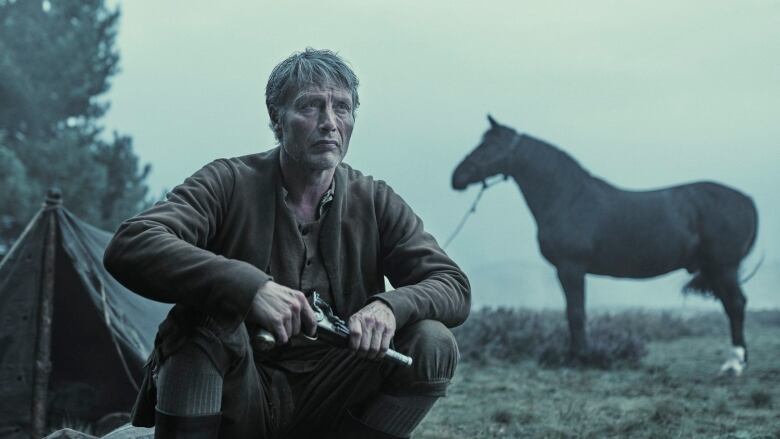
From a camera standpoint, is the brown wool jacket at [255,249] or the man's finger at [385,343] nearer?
the brown wool jacket at [255,249]

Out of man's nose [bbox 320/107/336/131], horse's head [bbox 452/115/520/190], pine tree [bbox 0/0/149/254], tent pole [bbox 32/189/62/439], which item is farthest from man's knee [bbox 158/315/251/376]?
pine tree [bbox 0/0/149/254]

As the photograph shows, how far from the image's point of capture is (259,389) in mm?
2328

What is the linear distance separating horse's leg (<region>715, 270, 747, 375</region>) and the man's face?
5499mm

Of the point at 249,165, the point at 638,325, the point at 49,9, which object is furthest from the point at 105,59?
the point at 249,165

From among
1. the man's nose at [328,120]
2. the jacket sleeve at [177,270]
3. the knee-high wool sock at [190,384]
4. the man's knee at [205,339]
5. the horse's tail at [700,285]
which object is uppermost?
the man's nose at [328,120]

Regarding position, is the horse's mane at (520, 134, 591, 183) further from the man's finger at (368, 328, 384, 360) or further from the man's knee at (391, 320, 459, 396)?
the man's finger at (368, 328, 384, 360)

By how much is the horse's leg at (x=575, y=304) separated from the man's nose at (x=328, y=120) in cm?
551

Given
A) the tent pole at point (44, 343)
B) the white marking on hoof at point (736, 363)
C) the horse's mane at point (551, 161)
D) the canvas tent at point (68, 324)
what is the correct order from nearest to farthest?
the tent pole at point (44, 343) → the canvas tent at point (68, 324) → the white marking on hoof at point (736, 363) → the horse's mane at point (551, 161)

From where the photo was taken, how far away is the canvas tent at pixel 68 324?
422 cm

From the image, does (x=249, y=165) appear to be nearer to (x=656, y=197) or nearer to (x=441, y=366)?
(x=441, y=366)

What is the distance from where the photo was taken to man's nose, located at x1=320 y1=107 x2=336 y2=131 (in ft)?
8.33

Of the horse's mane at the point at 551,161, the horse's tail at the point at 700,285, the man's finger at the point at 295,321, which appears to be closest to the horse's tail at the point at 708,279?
the horse's tail at the point at 700,285

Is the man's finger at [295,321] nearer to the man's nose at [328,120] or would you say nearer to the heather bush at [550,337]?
the man's nose at [328,120]

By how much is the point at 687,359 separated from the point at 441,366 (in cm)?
629
